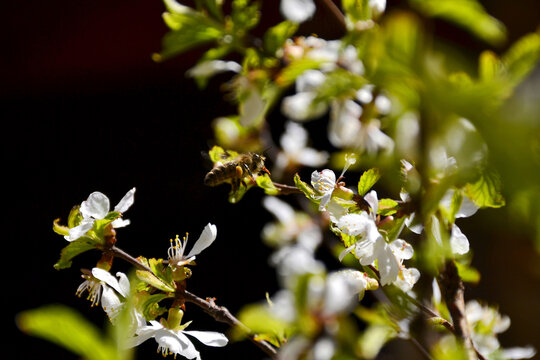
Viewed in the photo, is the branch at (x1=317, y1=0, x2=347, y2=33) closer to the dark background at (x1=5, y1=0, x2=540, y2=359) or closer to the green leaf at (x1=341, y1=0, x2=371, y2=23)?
the green leaf at (x1=341, y1=0, x2=371, y2=23)

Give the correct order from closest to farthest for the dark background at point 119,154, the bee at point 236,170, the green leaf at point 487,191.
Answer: the green leaf at point 487,191 → the bee at point 236,170 → the dark background at point 119,154

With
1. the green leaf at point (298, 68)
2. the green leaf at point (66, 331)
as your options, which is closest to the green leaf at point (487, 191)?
the green leaf at point (298, 68)

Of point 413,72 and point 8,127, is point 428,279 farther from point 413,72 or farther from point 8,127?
point 8,127

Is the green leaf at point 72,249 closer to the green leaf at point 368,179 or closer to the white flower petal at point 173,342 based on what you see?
the white flower petal at point 173,342

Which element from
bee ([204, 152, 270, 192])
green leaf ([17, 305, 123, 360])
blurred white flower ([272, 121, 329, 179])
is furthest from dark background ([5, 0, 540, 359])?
green leaf ([17, 305, 123, 360])

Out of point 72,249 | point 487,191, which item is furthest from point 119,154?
point 487,191

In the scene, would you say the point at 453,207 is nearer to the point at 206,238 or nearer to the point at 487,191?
the point at 487,191
